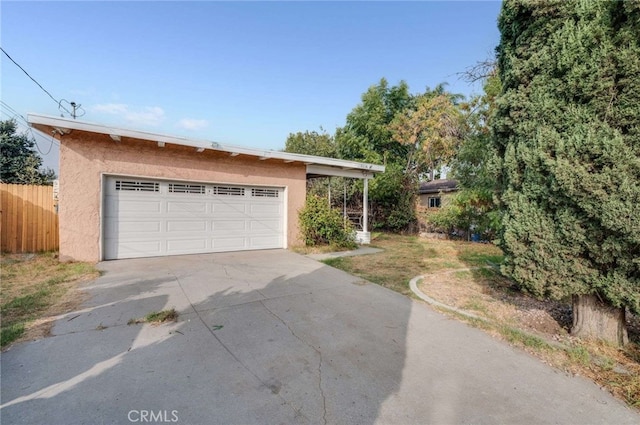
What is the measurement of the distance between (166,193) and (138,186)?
26.3 inches

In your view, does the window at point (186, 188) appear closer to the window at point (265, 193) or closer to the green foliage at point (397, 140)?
the window at point (265, 193)

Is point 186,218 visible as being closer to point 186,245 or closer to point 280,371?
point 186,245

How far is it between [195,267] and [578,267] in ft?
22.0

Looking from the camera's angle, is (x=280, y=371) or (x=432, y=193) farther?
(x=432, y=193)

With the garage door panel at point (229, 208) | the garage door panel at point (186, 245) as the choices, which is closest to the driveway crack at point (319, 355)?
the garage door panel at point (186, 245)

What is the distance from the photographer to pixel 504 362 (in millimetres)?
2857

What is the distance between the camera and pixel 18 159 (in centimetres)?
1384

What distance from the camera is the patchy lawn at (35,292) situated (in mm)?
3350

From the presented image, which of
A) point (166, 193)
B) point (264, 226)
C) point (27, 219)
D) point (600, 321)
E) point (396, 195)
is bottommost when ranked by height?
point (600, 321)

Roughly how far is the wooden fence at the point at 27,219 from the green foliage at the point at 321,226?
22.9ft

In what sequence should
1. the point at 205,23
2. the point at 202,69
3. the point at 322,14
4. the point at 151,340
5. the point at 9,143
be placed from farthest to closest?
the point at 9,143 < the point at 202,69 < the point at 322,14 < the point at 205,23 < the point at 151,340

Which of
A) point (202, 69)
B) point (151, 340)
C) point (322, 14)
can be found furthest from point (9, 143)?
point (151, 340)

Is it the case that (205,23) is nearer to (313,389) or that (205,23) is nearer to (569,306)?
(313,389)

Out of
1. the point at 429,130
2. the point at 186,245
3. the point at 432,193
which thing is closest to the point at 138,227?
the point at 186,245
